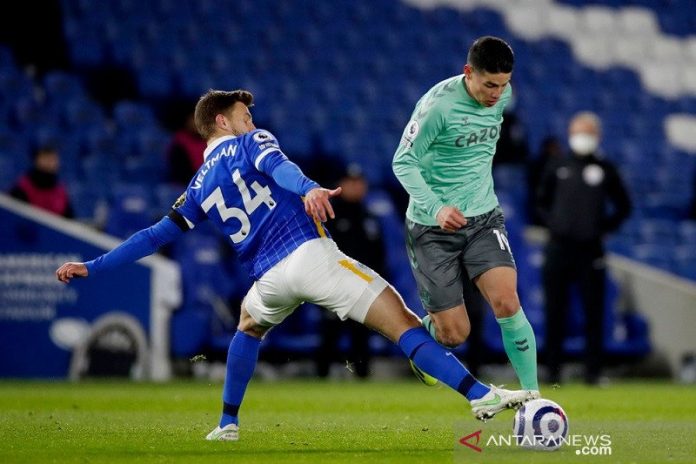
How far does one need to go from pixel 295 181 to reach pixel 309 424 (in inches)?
91.1

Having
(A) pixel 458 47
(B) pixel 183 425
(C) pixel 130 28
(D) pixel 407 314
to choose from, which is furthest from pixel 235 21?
(D) pixel 407 314

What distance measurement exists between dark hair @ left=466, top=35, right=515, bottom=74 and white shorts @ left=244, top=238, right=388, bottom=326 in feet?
3.83

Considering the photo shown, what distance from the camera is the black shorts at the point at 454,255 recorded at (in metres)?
6.48

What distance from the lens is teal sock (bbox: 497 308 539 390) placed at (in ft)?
21.1

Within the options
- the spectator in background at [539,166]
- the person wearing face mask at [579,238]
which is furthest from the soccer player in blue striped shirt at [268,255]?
the spectator in background at [539,166]

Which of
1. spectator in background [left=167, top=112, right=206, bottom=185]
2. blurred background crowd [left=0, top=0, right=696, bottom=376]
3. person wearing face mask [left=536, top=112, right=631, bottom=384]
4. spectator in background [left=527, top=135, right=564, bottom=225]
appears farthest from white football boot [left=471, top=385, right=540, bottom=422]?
spectator in background [left=527, top=135, right=564, bottom=225]

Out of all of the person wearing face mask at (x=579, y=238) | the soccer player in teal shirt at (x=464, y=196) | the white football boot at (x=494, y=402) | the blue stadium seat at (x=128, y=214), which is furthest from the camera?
the blue stadium seat at (x=128, y=214)

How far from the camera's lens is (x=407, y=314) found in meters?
5.83

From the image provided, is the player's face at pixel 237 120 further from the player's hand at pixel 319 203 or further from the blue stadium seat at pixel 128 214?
the blue stadium seat at pixel 128 214

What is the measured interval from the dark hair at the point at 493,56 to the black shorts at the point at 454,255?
31.6 inches

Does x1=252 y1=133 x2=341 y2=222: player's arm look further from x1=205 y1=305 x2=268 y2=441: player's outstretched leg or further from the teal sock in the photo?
the teal sock

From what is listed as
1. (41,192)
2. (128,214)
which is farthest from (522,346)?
(41,192)

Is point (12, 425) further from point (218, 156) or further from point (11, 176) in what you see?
point (11, 176)

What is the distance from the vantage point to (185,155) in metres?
13.3
